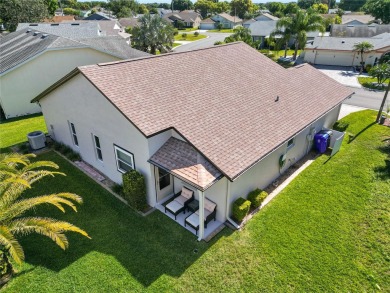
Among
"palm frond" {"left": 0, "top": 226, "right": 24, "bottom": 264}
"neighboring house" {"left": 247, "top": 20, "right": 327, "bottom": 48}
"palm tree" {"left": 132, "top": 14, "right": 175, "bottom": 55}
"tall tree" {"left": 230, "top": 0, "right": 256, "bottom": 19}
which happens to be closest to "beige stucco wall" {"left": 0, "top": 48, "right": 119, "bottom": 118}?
"palm tree" {"left": 132, "top": 14, "right": 175, "bottom": 55}

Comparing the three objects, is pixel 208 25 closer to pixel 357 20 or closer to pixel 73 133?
pixel 357 20

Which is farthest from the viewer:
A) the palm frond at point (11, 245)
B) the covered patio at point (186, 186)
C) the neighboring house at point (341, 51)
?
the neighboring house at point (341, 51)

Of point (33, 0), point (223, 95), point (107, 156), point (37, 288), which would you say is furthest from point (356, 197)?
point (33, 0)

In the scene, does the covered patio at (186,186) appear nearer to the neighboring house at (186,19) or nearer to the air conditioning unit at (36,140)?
the air conditioning unit at (36,140)

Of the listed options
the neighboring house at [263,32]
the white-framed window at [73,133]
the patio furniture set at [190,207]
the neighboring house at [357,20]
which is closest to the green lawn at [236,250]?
the patio furniture set at [190,207]

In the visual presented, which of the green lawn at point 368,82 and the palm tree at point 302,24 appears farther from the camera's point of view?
the palm tree at point 302,24

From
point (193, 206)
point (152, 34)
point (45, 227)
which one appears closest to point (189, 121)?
point (193, 206)

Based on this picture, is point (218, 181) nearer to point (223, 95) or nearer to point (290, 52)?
point (223, 95)
